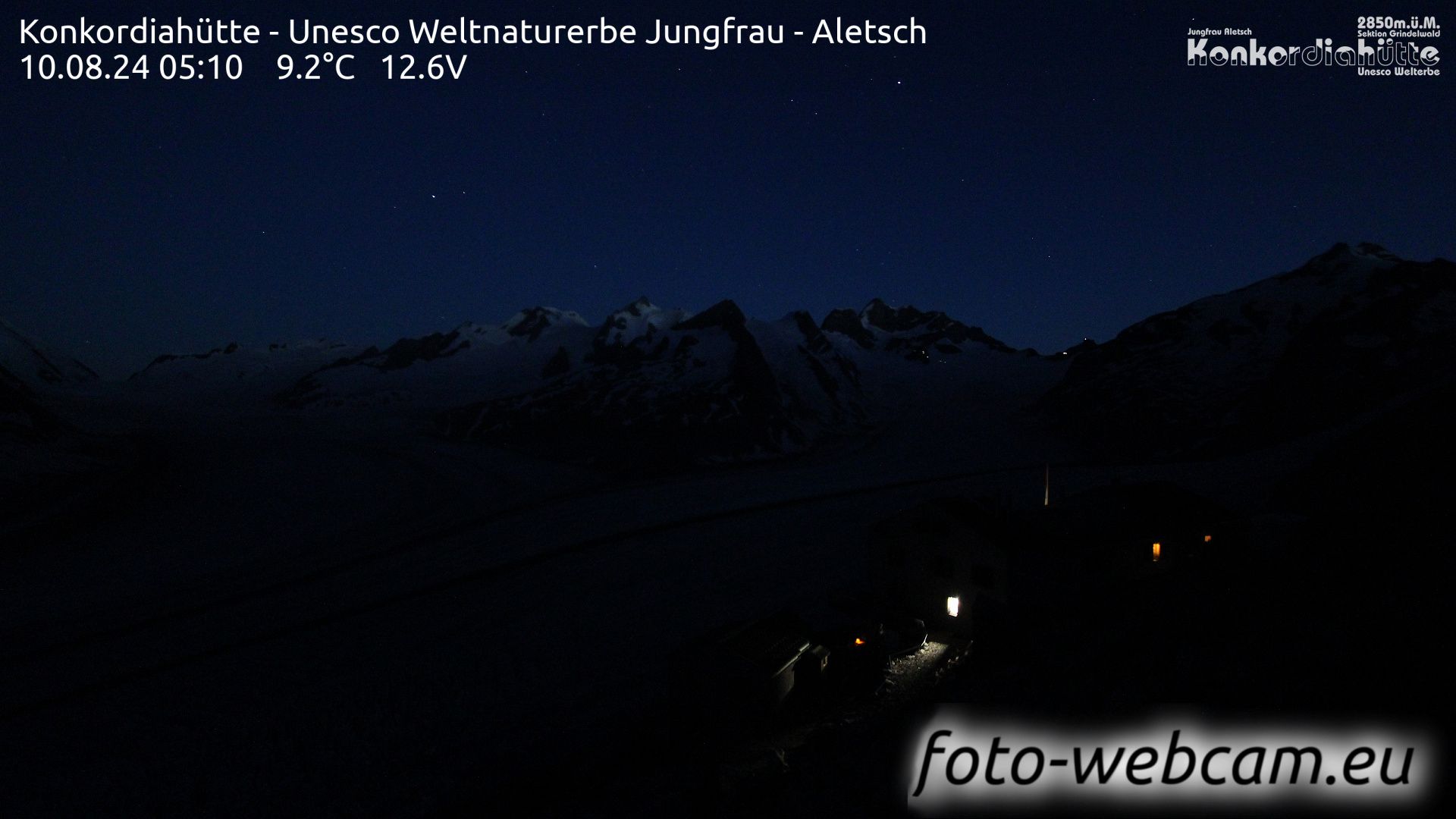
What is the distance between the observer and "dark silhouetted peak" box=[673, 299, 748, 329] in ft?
436

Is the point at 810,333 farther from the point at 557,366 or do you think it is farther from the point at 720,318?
the point at 557,366

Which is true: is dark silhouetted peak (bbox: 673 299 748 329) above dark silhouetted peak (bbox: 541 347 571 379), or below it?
above

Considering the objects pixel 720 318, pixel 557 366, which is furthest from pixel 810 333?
pixel 557 366

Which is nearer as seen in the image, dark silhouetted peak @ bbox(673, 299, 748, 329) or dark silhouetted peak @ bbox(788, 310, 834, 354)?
dark silhouetted peak @ bbox(673, 299, 748, 329)

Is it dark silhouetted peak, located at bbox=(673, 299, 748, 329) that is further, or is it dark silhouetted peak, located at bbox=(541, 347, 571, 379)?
dark silhouetted peak, located at bbox=(541, 347, 571, 379)

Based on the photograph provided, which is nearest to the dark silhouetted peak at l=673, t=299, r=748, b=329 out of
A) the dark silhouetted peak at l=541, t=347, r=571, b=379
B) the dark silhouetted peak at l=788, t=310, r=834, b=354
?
the dark silhouetted peak at l=788, t=310, r=834, b=354

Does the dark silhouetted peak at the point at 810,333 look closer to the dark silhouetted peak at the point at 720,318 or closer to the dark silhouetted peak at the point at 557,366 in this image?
the dark silhouetted peak at the point at 720,318

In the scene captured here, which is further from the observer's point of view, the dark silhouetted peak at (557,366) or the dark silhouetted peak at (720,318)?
the dark silhouetted peak at (557,366)

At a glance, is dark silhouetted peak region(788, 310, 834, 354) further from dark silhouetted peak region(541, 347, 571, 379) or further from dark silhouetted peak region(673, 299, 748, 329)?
dark silhouetted peak region(541, 347, 571, 379)

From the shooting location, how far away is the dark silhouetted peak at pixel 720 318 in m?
133

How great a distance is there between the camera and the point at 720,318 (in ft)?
444

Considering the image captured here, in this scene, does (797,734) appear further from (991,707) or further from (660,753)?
(991,707)

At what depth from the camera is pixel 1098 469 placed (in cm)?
6900

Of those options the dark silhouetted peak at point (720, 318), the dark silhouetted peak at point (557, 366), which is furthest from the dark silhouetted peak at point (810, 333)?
the dark silhouetted peak at point (557, 366)
